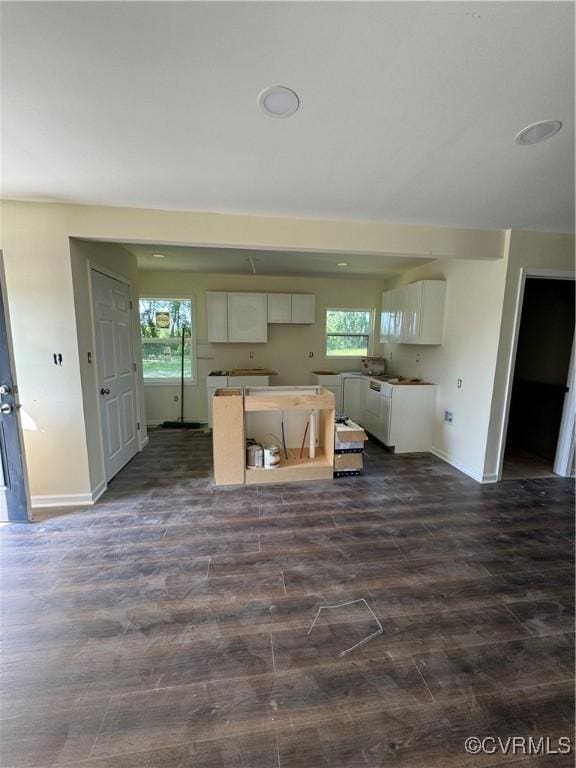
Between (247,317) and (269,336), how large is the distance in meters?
0.56

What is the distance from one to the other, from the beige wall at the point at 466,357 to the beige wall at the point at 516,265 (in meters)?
0.06

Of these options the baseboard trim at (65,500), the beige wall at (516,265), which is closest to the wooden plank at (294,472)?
the baseboard trim at (65,500)

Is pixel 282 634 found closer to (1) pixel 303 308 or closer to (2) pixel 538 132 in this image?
(2) pixel 538 132

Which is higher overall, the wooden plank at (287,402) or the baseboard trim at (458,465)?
the wooden plank at (287,402)

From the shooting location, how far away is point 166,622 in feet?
5.40

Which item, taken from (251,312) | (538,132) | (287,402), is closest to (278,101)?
(538,132)

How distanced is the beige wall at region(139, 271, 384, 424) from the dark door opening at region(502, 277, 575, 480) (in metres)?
2.28

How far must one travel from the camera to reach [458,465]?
3584 mm

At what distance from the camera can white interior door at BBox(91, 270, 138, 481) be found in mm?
3047

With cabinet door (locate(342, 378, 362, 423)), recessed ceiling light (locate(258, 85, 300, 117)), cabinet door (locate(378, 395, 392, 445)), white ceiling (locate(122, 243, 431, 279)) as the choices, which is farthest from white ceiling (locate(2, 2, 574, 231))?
cabinet door (locate(342, 378, 362, 423))

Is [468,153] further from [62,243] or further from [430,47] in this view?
[62,243]

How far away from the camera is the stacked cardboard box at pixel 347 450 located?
10.8ft

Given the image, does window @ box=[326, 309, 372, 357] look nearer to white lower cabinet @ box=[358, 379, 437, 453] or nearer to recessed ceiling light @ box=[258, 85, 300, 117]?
white lower cabinet @ box=[358, 379, 437, 453]

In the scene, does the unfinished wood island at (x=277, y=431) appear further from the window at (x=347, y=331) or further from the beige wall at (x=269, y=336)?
the window at (x=347, y=331)
